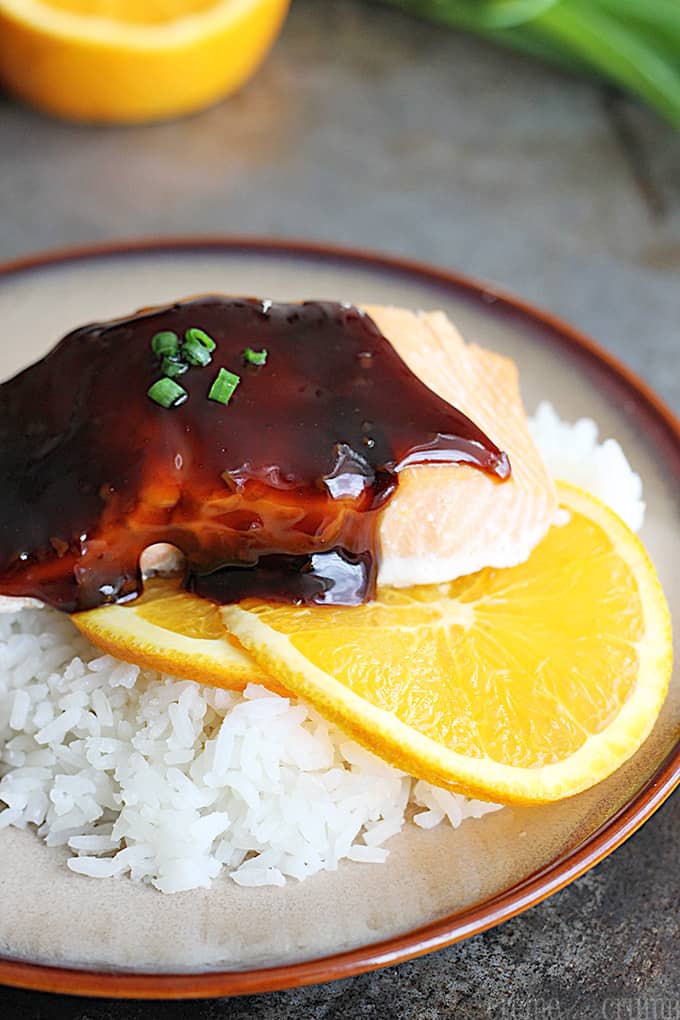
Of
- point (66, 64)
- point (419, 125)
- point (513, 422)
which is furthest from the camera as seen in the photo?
point (419, 125)

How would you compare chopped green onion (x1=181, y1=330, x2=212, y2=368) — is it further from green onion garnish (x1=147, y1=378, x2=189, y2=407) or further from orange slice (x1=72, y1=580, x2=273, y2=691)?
orange slice (x1=72, y1=580, x2=273, y2=691)

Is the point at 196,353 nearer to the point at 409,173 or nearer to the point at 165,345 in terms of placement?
the point at 165,345

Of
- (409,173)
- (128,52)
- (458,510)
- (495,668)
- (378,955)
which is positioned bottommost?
(378,955)

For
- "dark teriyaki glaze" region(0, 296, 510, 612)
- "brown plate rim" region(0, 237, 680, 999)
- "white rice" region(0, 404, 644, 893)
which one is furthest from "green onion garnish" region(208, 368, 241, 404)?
"brown plate rim" region(0, 237, 680, 999)

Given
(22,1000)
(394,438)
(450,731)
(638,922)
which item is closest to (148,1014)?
(22,1000)

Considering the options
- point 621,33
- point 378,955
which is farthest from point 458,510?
point 621,33

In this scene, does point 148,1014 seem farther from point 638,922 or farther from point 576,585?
point 576,585
